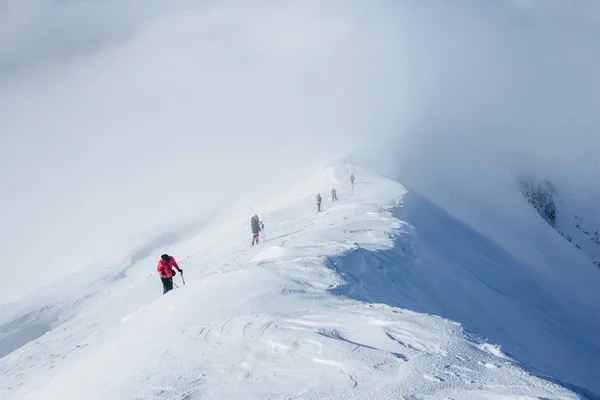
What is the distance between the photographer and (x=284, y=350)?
7.91 meters

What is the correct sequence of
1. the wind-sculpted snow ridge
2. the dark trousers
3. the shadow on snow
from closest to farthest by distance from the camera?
the wind-sculpted snow ridge
the shadow on snow
the dark trousers

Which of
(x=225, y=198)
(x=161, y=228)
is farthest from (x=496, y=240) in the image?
(x=225, y=198)

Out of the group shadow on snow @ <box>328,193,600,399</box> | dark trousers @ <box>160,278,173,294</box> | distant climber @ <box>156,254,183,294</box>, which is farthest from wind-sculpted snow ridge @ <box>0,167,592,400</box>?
distant climber @ <box>156,254,183,294</box>

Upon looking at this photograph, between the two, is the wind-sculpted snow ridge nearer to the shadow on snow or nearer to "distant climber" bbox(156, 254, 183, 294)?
the shadow on snow

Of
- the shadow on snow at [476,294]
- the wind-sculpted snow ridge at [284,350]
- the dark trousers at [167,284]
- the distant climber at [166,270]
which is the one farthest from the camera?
the dark trousers at [167,284]

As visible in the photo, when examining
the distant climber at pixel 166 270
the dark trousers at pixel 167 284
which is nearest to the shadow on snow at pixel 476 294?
the distant climber at pixel 166 270

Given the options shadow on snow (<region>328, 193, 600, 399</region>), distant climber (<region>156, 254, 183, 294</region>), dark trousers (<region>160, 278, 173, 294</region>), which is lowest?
shadow on snow (<region>328, 193, 600, 399</region>)

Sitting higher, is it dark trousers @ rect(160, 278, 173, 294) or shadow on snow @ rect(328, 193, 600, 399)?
dark trousers @ rect(160, 278, 173, 294)

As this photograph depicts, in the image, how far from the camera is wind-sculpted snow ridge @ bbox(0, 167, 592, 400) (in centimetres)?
653

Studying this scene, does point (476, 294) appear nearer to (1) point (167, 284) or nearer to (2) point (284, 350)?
(1) point (167, 284)

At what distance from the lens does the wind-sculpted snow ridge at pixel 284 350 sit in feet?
21.4

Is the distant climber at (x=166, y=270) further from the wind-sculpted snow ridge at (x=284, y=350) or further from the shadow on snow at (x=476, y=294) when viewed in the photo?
the shadow on snow at (x=476, y=294)

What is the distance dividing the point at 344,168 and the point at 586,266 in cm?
2702

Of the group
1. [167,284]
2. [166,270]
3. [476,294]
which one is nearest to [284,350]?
[166,270]
